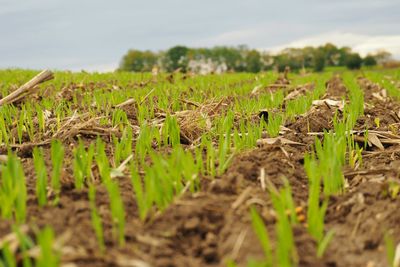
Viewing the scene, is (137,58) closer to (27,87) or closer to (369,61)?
(369,61)

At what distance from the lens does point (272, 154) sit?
273cm

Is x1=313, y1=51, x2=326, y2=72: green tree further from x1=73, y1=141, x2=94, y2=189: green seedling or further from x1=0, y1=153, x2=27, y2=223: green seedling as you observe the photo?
x1=0, y1=153, x2=27, y2=223: green seedling

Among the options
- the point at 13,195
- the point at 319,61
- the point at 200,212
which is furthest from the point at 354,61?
the point at 13,195

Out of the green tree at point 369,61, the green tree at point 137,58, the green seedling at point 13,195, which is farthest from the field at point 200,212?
the green tree at point 137,58

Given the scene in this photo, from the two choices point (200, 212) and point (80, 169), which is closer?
point (200, 212)

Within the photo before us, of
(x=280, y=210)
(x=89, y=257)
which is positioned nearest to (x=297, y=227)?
(x=280, y=210)

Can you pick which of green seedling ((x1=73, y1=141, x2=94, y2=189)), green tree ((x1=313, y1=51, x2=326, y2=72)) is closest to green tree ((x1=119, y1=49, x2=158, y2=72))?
green tree ((x1=313, y1=51, x2=326, y2=72))

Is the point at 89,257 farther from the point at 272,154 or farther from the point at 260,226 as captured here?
the point at 272,154

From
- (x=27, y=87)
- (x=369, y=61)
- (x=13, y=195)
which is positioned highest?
(x=27, y=87)

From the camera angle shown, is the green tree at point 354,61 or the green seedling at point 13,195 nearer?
the green seedling at point 13,195

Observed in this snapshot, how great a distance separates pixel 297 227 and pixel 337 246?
0.56ft

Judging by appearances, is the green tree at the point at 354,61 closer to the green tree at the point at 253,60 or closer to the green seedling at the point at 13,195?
the green tree at the point at 253,60

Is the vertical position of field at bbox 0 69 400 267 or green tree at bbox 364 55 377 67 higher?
field at bbox 0 69 400 267

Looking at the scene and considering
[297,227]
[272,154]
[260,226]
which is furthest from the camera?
[272,154]
